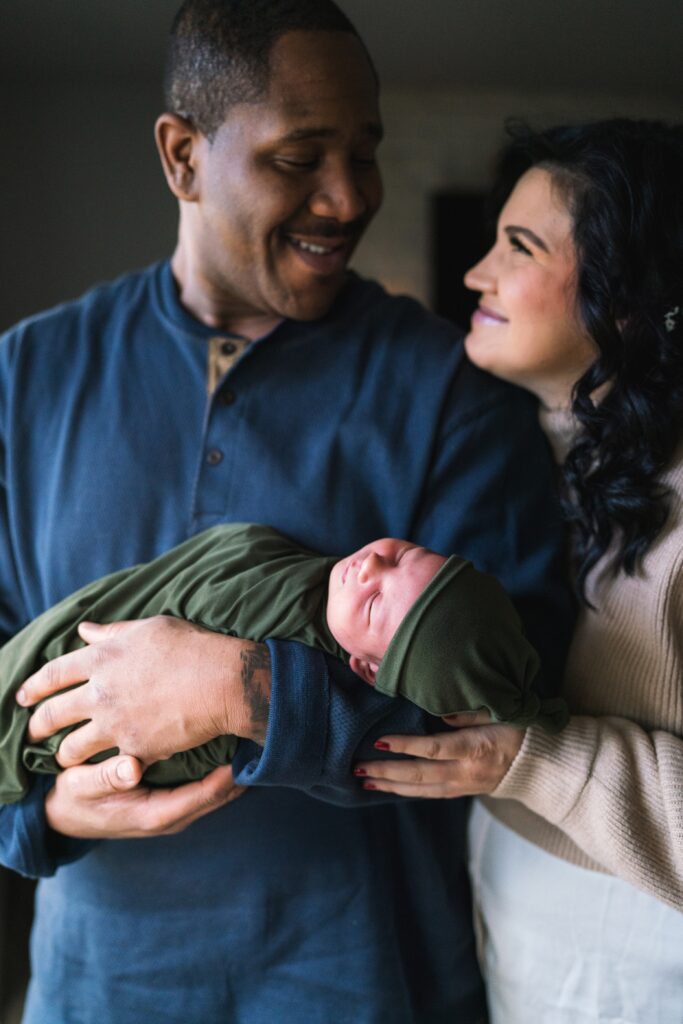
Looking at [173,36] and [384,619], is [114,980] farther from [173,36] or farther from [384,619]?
[173,36]

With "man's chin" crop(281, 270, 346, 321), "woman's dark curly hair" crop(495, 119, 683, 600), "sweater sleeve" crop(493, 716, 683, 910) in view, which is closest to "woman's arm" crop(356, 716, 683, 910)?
"sweater sleeve" crop(493, 716, 683, 910)

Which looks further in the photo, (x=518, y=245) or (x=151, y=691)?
(x=518, y=245)

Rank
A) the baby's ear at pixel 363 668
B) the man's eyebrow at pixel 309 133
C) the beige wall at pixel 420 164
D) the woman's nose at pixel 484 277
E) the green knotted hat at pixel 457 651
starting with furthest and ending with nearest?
the beige wall at pixel 420 164 → the woman's nose at pixel 484 277 → the man's eyebrow at pixel 309 133 → the baby's ear at pixel 363 668 → the green knotted hat at pixel 457 651

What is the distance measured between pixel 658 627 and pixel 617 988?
50 centimetres

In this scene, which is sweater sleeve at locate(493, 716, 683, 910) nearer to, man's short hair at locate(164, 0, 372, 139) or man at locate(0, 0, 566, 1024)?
man at locate(0, 0, 566, 1024)

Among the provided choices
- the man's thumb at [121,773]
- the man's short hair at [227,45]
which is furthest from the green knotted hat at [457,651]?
the man's short hair at [227,45]

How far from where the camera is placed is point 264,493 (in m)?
1.22

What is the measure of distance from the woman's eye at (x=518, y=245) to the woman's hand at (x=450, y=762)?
0.64m

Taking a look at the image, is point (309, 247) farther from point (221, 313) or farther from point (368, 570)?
point (368, 570)

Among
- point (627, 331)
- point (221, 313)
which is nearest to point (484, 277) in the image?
point (627, 331)

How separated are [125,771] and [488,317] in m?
0.78

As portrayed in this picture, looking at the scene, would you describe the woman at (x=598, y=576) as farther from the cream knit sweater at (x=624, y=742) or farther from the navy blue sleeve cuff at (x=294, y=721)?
the navy blue sleeve cuff at (x=294, y=721)

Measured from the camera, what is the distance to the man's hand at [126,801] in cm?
108

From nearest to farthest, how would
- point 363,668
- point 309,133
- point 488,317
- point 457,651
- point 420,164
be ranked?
point 457,651, point 363,668, point 309,133, point 488,317, point 420,164
